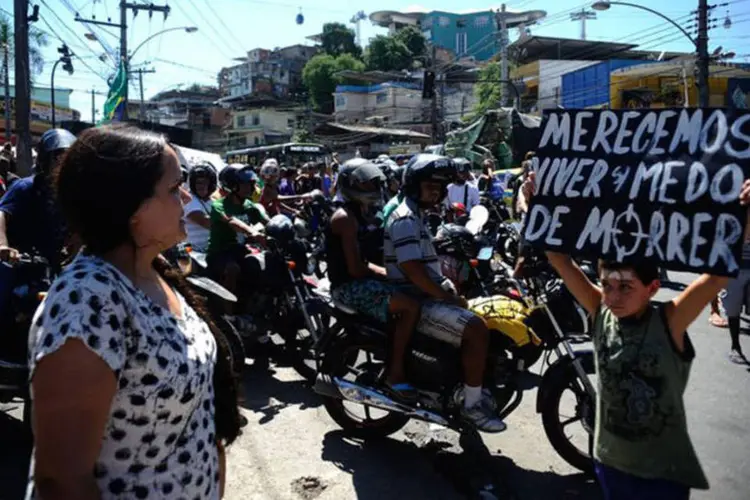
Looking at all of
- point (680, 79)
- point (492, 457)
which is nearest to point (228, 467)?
point (492, 457)

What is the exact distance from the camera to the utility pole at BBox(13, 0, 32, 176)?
1289 centimetres

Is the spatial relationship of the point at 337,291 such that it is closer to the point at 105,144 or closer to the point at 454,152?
the point at 105,144

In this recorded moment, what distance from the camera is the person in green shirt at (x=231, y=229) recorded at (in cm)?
572

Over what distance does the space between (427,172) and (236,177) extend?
2753 millimetres

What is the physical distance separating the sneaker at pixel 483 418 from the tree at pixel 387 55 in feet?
247

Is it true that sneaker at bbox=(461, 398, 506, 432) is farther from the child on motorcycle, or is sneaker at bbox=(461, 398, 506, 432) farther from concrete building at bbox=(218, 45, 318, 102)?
concrete building at bbox=(218, 45, 318, 102)

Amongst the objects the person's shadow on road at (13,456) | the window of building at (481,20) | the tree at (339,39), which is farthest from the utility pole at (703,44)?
the window of building at (481,20)

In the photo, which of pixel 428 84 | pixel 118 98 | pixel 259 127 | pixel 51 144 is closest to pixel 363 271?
pixel 51 144

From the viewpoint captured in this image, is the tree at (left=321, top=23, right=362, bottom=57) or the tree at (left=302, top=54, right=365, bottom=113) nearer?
the tree at (left=302, top=54, right=365, bottom=113)

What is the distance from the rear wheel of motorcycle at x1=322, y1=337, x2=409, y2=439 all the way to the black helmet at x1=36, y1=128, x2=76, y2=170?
7.14ft

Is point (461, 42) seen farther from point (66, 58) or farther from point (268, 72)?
point (66, 58)

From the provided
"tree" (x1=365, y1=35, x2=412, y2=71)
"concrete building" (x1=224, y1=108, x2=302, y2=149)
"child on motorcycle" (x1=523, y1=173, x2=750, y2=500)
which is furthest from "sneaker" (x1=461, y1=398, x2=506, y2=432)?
"tree" (x1=365, y1=35, x2=412, y2=71)

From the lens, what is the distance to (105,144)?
1461mm

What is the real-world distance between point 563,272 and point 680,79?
32.4 meters
